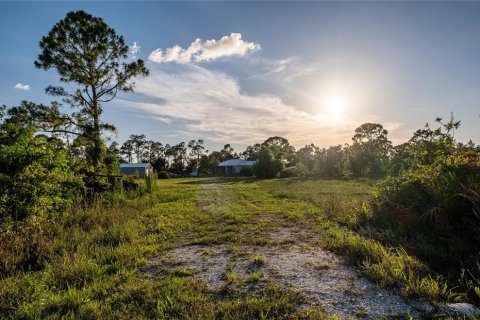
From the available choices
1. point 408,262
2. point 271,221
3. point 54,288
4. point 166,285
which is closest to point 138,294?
point 166,285

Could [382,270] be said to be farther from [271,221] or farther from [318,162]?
[318,162]

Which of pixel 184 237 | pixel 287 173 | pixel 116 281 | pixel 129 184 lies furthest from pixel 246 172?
pixel 116 281

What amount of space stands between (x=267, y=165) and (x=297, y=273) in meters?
31.6

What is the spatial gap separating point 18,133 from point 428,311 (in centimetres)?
701

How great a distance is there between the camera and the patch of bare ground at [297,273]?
2.70m

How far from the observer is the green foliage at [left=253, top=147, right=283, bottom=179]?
3506cm

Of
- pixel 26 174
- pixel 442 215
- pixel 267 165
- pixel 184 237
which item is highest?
pixel 267 165

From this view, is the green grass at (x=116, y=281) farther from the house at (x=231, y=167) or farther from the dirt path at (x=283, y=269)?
the house at (x=231, y=167)

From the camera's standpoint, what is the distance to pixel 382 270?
11.0 ft

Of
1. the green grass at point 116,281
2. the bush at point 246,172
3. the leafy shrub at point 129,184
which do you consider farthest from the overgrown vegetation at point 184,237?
the bush at point 246,172

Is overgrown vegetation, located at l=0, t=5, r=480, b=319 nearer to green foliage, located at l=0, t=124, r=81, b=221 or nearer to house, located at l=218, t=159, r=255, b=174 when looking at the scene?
green foliage, located at l=0, t=124, r=81, b=221

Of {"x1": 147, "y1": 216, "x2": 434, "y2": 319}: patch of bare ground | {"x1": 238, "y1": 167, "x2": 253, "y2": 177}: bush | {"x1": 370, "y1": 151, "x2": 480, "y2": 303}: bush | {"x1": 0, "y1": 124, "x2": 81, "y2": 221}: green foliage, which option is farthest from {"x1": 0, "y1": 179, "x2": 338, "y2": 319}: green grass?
{"x1": 238, "y1": 167, "x2": 253, "y2": 177}: bush

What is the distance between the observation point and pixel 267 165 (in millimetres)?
35094

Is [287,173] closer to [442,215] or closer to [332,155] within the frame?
[332,155]
